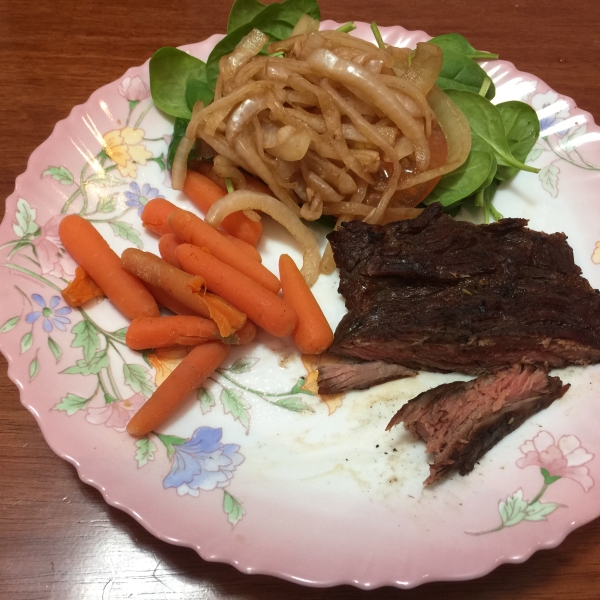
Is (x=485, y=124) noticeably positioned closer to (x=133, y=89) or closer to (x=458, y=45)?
(x=458, y=45)

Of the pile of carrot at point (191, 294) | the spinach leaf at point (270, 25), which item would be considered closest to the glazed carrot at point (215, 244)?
the pile of carrot at point (191, 294)

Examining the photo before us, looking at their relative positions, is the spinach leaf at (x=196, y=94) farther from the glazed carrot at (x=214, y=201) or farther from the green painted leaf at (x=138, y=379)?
the green painted leaf at (x=138, y=379)

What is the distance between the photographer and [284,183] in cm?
297

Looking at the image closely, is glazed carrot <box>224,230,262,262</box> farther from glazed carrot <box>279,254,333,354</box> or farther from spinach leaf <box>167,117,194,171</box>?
spinach leaf <box>167,117,194,171</box>

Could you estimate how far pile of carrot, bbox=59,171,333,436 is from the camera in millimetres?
2463

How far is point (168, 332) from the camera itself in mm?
2484

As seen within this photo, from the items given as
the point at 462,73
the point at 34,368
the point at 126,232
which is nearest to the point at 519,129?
the point at 462,73

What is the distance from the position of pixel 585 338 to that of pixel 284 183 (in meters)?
1.75

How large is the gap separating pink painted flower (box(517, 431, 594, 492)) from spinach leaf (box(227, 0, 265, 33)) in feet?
9.77

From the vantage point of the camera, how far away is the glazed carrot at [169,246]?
2.76 m

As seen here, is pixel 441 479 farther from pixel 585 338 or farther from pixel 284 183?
pixel 284 183

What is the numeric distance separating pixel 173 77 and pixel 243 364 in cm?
197

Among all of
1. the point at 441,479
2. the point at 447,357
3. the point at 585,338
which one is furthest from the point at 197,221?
the point at 585,338

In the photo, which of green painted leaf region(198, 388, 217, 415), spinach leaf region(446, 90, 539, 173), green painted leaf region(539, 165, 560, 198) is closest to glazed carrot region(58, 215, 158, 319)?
green painted leaf region(198, 388, 217, 415)
